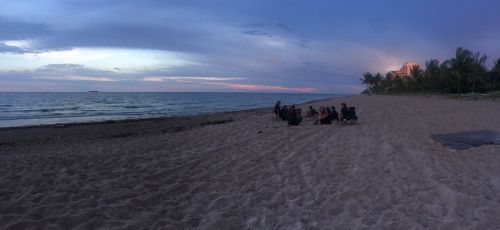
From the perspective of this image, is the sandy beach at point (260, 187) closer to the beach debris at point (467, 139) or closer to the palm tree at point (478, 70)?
the beach debris at point (467, 139)

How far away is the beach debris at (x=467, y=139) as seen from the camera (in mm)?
9703

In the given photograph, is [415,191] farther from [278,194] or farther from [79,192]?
[79,192]

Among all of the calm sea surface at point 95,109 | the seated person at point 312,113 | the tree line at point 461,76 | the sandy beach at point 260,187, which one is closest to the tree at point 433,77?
the tree line at point 461,76

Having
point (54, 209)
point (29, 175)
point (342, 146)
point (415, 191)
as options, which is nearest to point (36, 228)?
point (54, 209)

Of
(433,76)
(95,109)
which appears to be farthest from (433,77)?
(95,109)

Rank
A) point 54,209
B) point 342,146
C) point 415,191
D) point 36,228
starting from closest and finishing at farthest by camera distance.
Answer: point 36,228, point 54,209, point 415,191, point 342,146

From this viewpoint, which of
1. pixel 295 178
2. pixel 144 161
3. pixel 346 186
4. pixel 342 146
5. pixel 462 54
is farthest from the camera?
pixel 462 54

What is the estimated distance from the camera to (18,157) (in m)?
10.5

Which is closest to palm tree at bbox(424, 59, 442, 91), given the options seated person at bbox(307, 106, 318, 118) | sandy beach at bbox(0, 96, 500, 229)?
seated person at bbox(307, 106, 318, 118)

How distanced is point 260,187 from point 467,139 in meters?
6.81

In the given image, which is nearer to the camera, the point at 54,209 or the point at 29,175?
the point at 54,209

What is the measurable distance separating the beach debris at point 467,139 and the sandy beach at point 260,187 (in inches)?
13.8

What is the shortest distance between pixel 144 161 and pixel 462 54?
65198 millimetres

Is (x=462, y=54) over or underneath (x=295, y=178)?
over
